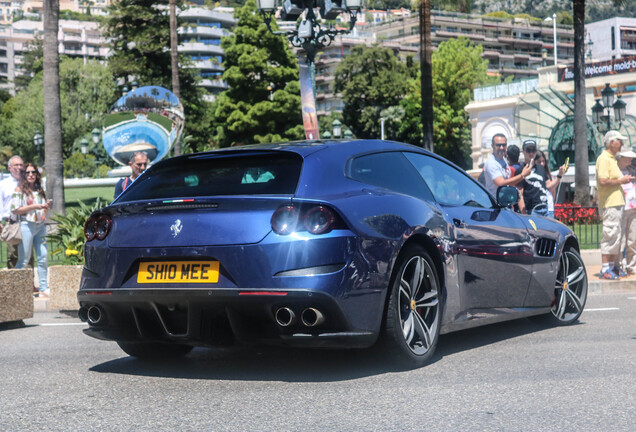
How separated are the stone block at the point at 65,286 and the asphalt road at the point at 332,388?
2.90 m

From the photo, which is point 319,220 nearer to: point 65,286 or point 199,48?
A: point 65,286

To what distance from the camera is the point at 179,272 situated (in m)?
5.49

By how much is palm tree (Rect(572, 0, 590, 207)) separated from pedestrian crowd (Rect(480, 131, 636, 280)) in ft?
58.8

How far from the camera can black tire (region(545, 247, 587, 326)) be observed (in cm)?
822

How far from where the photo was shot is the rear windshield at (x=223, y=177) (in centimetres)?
570

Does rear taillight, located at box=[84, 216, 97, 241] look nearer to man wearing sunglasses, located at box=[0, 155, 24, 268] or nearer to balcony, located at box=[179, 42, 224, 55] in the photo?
man wearing sunglasses, located at box=[0, 155, 24, 268]

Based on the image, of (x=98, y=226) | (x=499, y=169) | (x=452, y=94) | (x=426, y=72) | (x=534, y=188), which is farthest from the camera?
(x=452, y=94)

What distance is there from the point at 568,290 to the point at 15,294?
200 inches

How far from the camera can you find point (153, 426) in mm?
Answer: 4406

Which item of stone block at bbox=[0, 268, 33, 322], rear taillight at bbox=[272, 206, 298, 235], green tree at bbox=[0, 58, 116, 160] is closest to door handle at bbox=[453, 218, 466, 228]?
rear taillight at bbox=[272, 206, 298, 235]

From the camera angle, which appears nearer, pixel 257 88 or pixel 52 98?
pixel 52 98

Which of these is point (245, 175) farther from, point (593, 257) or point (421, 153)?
point (593, 257)

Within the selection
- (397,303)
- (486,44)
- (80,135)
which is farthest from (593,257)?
(486,44)

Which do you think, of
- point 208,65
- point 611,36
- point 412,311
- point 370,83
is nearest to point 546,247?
point 412,311
